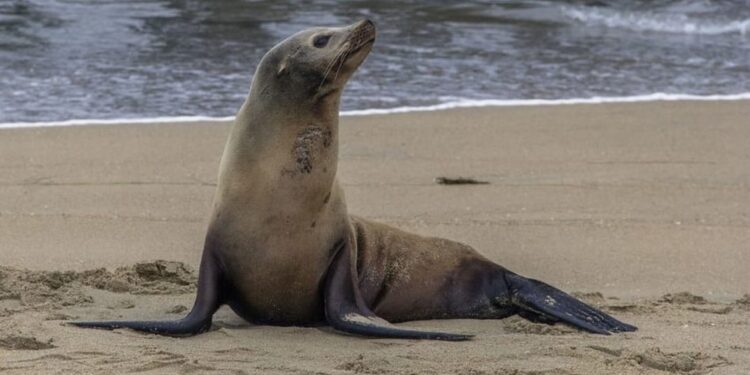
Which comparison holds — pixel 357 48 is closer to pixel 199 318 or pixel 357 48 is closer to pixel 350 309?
pixel 350 309

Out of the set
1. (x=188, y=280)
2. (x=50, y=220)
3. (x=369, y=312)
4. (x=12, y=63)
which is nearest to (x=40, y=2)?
(x=12, y=63)

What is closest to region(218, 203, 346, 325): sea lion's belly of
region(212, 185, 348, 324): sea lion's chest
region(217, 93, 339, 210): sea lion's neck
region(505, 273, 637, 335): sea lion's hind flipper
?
region(212, 185, 348, 324): sea lion's chest

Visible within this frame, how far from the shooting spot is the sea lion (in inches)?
188

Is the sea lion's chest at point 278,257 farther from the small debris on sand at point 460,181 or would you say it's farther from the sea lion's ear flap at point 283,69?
the small debris on sand at point 460,181

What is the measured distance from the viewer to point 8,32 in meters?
13.6

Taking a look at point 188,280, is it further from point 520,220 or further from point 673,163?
point 673,163

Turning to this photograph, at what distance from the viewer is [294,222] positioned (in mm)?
4801

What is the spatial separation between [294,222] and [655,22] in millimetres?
12234

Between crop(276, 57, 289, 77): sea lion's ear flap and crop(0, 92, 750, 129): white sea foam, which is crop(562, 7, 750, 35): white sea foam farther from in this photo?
crop(276, 57, 289, 77): sea lion's ear flap

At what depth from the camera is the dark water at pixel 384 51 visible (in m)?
10.5

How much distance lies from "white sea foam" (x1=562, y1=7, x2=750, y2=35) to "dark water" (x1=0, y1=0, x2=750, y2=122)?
0.03 metres

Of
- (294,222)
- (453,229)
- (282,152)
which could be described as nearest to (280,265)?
(294,222)

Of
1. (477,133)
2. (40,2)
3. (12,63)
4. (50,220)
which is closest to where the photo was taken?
(50,220)

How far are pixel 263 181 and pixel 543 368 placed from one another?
1.27 meters
